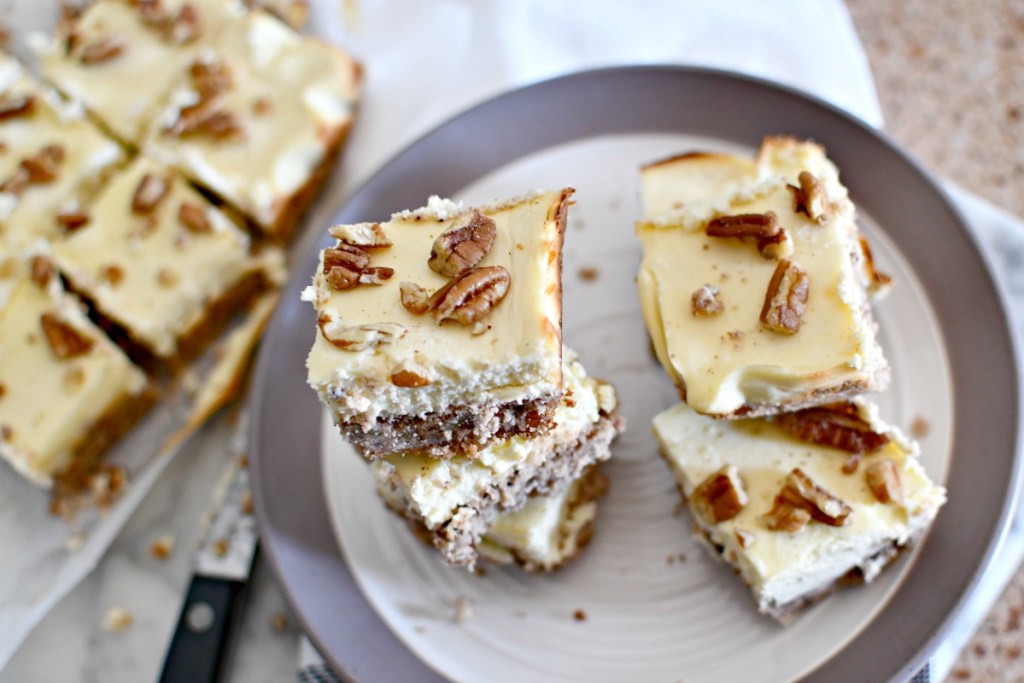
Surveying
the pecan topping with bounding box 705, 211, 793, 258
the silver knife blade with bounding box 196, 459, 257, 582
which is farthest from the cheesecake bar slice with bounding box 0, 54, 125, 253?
the pecan topping with bounding box 705, 211, 793, 258

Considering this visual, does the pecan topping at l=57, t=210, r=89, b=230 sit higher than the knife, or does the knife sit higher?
the pecan topping at l=57, t=210, r=89, b=230

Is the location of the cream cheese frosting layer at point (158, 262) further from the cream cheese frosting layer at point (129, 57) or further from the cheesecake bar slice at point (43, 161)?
the cream cheese frosting layer at point (129, 57)

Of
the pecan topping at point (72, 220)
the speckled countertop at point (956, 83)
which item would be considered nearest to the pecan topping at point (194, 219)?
the pecan topping at point (72, 220)

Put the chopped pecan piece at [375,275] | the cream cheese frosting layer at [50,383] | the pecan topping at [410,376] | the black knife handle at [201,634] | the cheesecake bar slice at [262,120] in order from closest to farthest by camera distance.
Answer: the pecan topping at [410,376] < the chopped pecan piece at [375,275] < the black knife handle at [201,634] < the cream cheese frosting layer at [50,383] < the cheesecake bar slice at [262,120]

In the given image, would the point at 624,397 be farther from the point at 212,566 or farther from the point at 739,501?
the point at 212,566

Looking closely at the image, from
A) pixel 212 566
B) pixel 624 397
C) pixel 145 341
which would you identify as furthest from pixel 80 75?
pixel 624 397

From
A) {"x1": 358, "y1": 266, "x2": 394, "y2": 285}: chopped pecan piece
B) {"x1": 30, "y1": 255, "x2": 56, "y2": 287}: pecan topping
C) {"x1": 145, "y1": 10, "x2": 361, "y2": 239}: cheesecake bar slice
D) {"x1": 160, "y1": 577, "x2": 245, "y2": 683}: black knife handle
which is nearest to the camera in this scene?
{"x1": 358, "y1": 266, "x2": 394, "y2": 285}: chopped pecan piece

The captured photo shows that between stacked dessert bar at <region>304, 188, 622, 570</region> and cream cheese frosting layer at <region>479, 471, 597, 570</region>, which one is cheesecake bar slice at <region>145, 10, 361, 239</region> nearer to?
stacked dessert bar at <region>304, 188, 622, 570</region>
